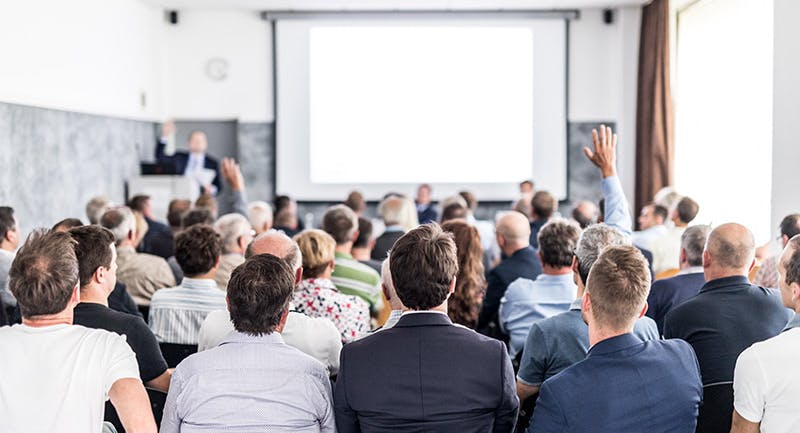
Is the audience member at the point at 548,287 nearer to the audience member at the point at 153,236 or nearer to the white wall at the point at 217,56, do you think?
the audience member at the point at 153,236

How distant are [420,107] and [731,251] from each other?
26.3ft

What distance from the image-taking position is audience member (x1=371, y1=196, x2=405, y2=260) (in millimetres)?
6086

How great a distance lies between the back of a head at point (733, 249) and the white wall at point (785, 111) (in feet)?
11.0

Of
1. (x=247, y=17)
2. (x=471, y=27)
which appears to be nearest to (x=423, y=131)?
(x=471, y=27)

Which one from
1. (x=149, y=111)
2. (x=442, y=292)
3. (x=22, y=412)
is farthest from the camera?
(x=149, y=111)

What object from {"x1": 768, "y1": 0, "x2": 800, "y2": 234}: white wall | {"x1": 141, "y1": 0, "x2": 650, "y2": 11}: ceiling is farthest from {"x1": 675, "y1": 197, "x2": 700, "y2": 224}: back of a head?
{"x1": 141, "y1": 0, "x2": 650, "y2": 11}: ceiling

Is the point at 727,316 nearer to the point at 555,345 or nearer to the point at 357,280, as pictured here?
the point at 555,345

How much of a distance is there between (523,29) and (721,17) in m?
2.66

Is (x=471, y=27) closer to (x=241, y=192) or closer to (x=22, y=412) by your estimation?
(x=241, y=192)

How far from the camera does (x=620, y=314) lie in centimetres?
241

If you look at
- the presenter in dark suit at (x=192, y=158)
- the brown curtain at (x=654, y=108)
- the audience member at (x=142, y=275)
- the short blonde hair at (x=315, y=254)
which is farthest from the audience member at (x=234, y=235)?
the brown curtain at (x=654, y=108)

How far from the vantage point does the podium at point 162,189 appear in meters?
9.63

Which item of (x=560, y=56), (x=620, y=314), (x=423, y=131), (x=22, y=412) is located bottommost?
(x=22, y=412)

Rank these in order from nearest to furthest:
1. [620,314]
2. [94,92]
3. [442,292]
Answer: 1. [620,314]
2. [442,292]
3. [94,92]
